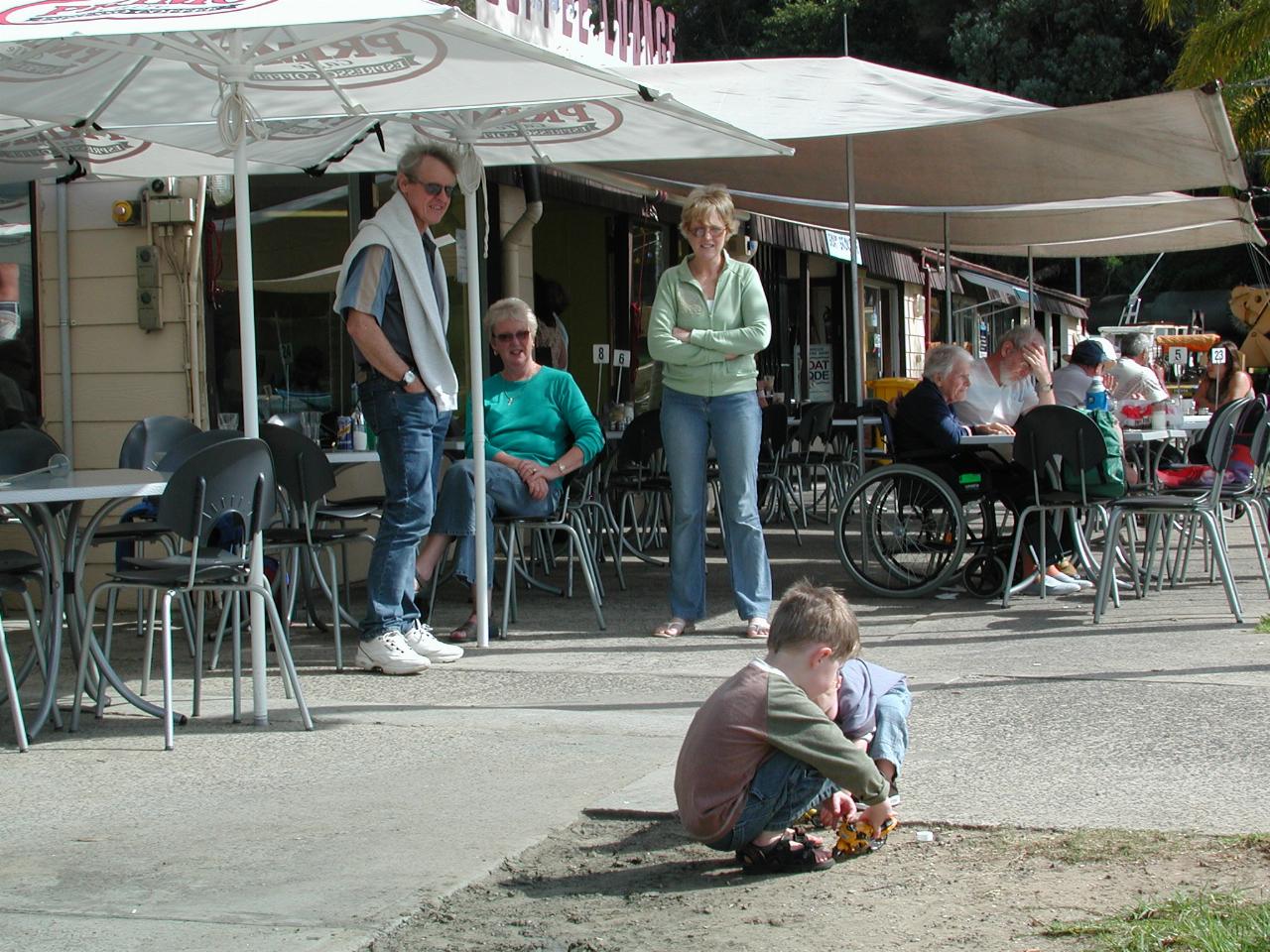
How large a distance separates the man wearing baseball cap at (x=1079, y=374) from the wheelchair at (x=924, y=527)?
4.91 feet

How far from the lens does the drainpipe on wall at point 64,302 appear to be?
8.72 m

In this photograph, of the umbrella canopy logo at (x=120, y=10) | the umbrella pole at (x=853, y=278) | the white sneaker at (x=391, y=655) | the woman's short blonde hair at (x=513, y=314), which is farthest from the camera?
the umbrella pole at (x=853, y=278)

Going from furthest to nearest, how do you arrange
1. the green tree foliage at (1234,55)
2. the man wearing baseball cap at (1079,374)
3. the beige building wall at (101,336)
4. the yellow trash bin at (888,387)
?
the green tree foliage at (1234,55) < the yellow trash bin at (888,387) < the man wearing baseball cap at (1079,374) < the beige building wall at (101,336)

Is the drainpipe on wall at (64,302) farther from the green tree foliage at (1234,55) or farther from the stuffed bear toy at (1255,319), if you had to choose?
the stuffed bear toy at (1255,319)

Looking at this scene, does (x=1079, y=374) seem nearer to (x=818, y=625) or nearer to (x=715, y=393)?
(x=715, y=393)

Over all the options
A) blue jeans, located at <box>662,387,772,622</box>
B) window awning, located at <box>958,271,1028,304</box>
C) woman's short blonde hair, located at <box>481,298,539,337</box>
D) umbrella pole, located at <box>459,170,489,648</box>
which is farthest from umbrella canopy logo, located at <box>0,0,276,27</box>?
window awning, located at <box>958,271,1028,304</box>

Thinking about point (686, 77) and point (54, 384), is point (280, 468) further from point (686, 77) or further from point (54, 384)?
point (686, 77)

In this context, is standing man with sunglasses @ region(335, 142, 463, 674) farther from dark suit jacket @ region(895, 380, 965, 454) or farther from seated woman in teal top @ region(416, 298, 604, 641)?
dark suit jacket @ region(895, 380, 965, 454)

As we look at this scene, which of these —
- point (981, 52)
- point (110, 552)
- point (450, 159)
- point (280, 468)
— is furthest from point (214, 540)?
point (981, 52)

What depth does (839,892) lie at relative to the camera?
3.52m

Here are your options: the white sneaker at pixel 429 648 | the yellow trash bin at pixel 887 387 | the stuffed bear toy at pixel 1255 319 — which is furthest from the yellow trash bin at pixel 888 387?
the stuffed bear toy at pixel 1255 319

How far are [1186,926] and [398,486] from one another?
12.4 ft

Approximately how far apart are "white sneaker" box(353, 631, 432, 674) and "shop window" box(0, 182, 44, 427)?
3376 mm

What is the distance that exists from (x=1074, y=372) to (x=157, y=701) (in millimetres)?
5958
